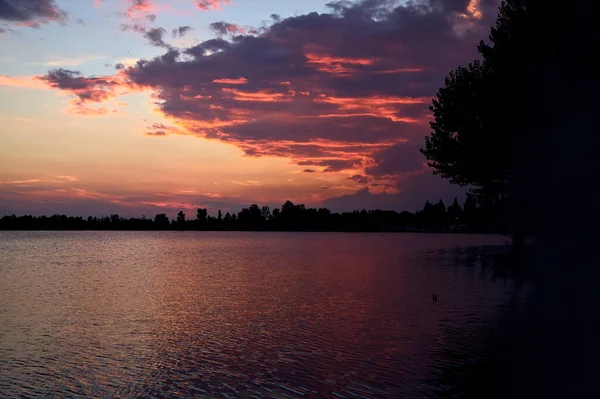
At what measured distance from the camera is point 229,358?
84.9 feet

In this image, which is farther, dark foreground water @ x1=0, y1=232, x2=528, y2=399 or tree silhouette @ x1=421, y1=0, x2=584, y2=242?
tree silhouette @ x1=421, y1=0, x2=584, y2=242

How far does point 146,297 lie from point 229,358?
84.0 feet

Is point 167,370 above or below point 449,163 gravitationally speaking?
below

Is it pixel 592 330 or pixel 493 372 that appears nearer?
pixel 493 372

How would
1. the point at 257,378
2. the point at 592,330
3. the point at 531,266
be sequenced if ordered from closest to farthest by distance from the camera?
the point at 257,378, the point at 592,330, the point at 531,266

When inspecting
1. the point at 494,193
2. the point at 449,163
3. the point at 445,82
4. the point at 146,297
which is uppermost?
the point at 445,82

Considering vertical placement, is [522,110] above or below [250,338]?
above

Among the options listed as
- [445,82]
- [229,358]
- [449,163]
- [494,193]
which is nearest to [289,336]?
[229,358]

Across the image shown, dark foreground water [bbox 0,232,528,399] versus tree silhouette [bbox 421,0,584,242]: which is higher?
tree silhouette [bbox 421,0,584,242]

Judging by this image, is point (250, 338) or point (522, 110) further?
point (522, 110)

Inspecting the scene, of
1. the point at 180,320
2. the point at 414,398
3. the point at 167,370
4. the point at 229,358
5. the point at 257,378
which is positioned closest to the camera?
the point at 414,398

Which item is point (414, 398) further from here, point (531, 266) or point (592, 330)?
point (531, 266)

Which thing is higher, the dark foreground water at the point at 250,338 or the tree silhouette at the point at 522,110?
the tree silhouette at the point at 522,110

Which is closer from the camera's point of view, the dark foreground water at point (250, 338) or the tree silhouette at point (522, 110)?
the dark foreground water at point (250, 338)
